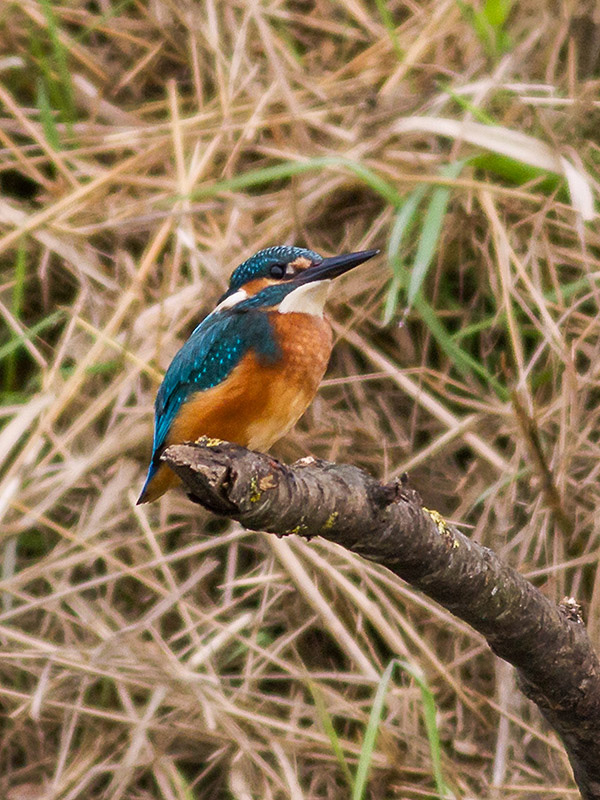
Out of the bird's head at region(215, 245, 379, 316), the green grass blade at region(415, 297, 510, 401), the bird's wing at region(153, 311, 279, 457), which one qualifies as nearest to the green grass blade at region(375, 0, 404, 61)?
the green grass blade at region(415, 297, 510, 401)

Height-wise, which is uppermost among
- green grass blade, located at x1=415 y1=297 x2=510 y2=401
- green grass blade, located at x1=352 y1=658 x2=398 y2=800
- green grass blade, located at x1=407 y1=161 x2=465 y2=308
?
green grass blade, located at x1=407 y1=161 x2=465 y2=308

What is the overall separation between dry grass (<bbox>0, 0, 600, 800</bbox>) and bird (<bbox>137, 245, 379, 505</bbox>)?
41 cm

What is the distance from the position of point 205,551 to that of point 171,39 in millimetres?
1622

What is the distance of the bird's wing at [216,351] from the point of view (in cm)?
210

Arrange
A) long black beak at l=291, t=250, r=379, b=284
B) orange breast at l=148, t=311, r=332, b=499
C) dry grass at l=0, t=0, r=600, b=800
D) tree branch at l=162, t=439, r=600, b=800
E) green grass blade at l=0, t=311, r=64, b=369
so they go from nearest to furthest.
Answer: tree branch at l=162, t=439, r=600, b=800 < orange breast at l=148, t=311, r=332, b=499 < long black beak at l=291, t=250, r=379, b=284 < dry grass at l=0, t=0, r=600, b=800 < green grass blade at l=0, t=311, r=64, b=369

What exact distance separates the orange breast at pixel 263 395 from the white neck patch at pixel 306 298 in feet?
0.12

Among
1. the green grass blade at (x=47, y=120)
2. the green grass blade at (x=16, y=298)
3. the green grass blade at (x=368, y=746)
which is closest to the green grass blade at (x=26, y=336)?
the green grass blade at (x=16, y=298)

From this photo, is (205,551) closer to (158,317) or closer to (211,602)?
(211,602)

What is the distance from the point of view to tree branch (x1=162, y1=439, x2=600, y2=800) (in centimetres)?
150

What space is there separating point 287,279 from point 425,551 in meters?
0.77

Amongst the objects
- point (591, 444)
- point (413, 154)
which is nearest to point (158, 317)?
point (413, 154)

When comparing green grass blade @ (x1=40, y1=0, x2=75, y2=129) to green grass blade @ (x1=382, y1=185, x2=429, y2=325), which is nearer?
green grass blade @ (x1=382, y1=185, x2=429, y2=325)

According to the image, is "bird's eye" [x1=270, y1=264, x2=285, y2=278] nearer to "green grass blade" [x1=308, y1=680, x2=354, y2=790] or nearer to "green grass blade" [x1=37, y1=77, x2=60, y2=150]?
"green grass blade" [x1=308, y1=680, x2=354, y2=790]

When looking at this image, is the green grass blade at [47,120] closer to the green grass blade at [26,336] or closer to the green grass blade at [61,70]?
the green grass blade at [61,70]
